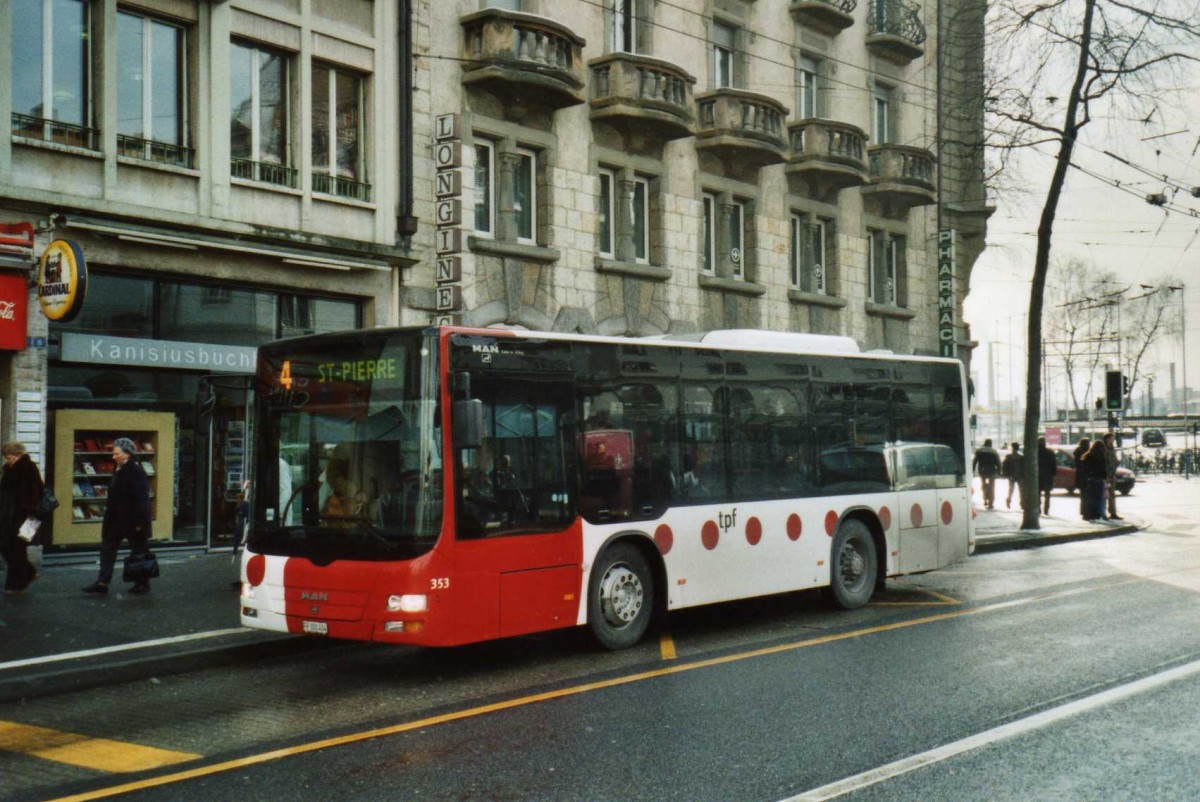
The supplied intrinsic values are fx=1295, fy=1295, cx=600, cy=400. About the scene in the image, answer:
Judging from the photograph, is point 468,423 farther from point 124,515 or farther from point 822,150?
point 822,150

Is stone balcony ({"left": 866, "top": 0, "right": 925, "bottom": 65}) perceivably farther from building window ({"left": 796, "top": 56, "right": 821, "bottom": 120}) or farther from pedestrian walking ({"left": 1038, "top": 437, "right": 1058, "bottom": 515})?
pedestrian walking ({"left": 1038, "top": 437, "right": 1058, "bottom": 515})

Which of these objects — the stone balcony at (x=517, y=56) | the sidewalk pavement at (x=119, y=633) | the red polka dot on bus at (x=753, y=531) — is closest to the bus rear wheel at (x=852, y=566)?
the red polka dot on bus at (x=753, y=531)

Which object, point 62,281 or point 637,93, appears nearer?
point 62,281

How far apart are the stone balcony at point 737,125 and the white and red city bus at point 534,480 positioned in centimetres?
1186

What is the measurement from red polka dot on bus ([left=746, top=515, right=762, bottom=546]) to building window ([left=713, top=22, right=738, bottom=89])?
15048mm

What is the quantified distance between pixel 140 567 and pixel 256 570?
3.92 meters

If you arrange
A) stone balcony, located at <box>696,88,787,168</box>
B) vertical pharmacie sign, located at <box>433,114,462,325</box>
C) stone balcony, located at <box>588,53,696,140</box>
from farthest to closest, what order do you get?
stone balcony, located at <box>696,88,787,168</box> < stone balcony, located at <box>588,53,696,140</box> < vertical pharmacie sign, located at <box>433,114,462,325</box>

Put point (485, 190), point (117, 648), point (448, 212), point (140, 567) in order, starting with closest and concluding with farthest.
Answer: point (117, 648) < point (140, 567) < point (448, 212) < point (485, 190)

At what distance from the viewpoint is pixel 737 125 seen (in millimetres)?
24500

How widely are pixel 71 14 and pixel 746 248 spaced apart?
14.2 meters

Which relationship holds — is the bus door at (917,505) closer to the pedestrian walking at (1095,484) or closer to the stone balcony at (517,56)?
the stone balcony at (517,56)

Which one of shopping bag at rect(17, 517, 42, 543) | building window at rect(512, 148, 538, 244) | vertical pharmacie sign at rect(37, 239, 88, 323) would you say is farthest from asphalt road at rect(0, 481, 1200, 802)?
building window at rect(512, 148, 538, 244)

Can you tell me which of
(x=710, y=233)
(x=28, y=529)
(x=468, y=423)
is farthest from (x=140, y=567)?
(x=710, y=233)

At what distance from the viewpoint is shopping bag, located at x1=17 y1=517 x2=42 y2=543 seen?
13.0 meters
